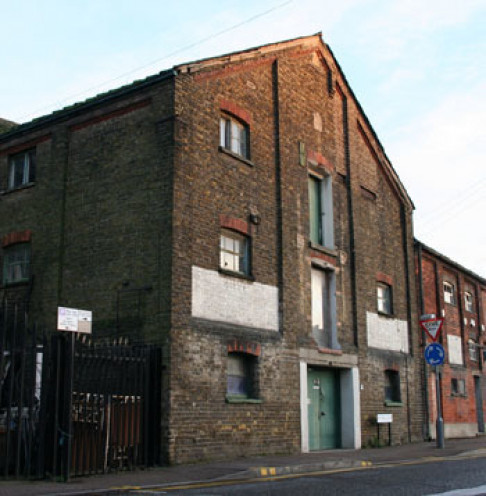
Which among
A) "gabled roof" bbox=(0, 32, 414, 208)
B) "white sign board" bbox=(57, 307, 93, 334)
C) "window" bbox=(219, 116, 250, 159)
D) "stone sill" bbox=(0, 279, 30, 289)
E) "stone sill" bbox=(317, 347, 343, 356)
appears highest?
"gabled roof" bbox=(0, 32, 414, 208)

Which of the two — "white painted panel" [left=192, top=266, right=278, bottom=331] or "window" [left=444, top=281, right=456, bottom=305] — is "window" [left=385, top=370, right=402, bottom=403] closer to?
"white painted panel" [left=192, top=266, right=278, bottom=331]

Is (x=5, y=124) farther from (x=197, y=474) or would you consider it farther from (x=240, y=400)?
(x=197, y=474)

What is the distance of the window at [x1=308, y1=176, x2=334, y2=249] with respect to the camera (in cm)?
2122

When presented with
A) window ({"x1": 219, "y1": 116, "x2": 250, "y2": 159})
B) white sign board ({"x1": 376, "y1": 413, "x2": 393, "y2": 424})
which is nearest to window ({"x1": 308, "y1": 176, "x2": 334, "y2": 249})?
window ({"x1": 219, "y1": 116, "x2": 250, "y2": 159})

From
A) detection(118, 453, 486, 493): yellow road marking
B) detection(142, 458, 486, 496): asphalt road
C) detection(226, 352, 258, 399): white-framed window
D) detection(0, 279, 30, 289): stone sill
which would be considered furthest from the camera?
detection(0, 279, 30, 289): stone sill

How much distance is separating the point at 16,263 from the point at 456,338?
18.0 metres

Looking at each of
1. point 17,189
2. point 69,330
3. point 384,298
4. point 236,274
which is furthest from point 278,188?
point 69,330

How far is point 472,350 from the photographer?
3056cm

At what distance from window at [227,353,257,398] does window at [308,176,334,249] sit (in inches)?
199

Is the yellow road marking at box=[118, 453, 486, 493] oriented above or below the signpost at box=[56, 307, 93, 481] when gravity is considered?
below

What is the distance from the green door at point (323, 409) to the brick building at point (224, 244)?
6cm

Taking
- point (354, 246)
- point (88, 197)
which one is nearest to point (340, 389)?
point (354, 246)

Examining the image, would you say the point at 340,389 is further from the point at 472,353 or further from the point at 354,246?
the point at 472,353

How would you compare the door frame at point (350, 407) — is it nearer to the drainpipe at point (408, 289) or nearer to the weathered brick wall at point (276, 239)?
the weathered brick wall at point (276, 239)
